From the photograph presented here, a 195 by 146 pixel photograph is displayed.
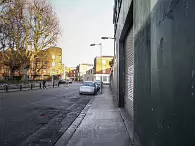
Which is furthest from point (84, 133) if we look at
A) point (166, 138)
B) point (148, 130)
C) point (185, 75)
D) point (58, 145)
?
point (185, 75)

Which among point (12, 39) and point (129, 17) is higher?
point (12, 39)

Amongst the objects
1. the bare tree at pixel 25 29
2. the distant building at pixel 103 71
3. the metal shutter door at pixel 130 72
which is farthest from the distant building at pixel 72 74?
the metal shutter door at pixel 130 72

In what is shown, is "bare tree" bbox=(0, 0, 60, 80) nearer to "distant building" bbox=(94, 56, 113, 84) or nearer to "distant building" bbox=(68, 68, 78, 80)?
"distant building" bbox=(94, 56, 113, 84)

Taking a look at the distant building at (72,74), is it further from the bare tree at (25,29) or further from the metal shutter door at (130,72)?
the metal shutter door at (130,72)

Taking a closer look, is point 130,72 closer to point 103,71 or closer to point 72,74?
point 103,71

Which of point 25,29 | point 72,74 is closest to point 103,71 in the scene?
point 25,29

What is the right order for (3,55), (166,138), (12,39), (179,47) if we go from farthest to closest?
(3,55)
(12,39)
(166,138)
(179,47)

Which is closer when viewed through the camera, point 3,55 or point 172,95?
point 172,95

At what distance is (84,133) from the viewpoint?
476 cm

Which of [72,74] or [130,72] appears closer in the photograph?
[130,72]

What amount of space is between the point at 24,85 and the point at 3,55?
6333mm

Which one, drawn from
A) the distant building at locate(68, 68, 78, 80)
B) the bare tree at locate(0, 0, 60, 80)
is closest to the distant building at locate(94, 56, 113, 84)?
the bare tree at locate(0, 0, 60, 80)

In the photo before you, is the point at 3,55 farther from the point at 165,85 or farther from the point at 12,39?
the point at 165,85

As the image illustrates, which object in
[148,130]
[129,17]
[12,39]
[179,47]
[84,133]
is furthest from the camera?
[12,39]
